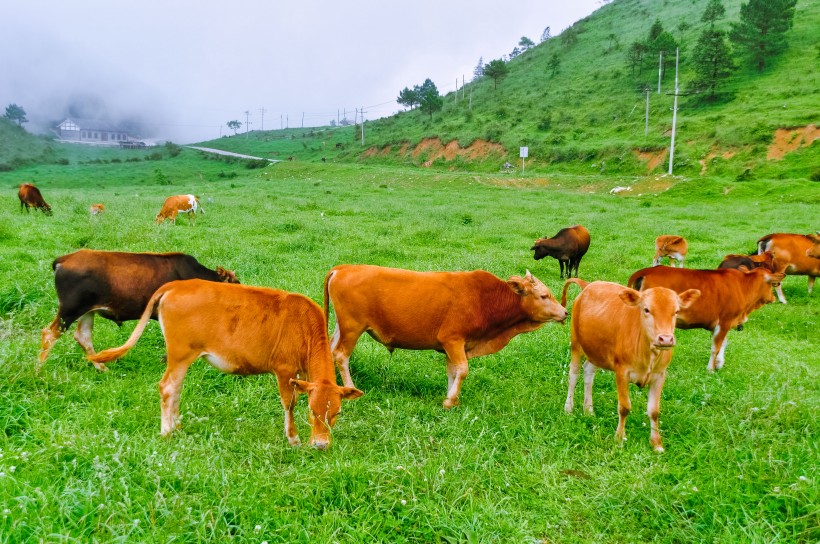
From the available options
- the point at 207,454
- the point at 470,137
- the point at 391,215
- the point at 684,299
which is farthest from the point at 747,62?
the point at 207,454

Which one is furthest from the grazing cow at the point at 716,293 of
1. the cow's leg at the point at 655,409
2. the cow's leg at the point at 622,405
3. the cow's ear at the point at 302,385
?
the cow's ear at the point at 302,385

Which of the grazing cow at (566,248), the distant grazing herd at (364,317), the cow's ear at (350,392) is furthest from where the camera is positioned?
the grazing cow at (566,248)

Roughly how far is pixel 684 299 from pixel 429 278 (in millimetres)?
2846

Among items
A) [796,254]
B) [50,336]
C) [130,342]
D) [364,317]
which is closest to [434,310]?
[364,317]

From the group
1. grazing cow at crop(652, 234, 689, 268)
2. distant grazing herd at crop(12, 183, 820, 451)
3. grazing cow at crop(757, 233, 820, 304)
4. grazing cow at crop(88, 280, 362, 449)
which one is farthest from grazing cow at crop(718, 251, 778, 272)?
grazing cow at crop(88, 280, 362, 449)

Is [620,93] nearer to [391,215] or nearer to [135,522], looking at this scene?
[391,215]

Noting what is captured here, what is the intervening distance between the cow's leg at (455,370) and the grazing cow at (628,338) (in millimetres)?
1249

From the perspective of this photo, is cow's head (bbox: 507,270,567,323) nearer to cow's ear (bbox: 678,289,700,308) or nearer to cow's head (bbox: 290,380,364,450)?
cow's ear (bbox: 678,289,700,308)

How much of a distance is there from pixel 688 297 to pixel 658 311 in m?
0.73

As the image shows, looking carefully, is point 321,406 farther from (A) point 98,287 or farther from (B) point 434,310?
(A) point 98,287

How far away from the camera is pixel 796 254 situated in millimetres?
11070

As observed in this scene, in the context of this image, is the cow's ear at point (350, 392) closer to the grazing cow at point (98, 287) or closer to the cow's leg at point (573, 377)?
the cow's leg at point (573, 377)

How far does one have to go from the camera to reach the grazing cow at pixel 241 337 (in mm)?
4773

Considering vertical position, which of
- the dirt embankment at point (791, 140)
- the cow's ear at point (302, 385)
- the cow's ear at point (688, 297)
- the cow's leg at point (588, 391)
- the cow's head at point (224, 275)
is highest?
the dirt embankment at point (791, 140)
